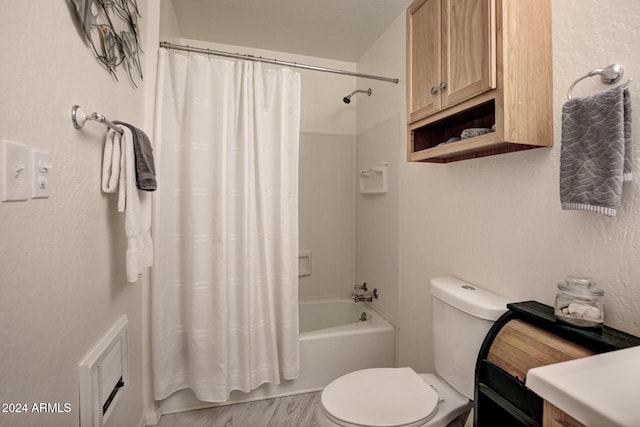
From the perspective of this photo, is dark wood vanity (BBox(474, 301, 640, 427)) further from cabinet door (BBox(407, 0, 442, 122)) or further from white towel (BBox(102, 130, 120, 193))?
white towel (BBox(102, 130, 120, 193))

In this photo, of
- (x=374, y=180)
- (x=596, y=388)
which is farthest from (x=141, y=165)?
(x=374, y=180)

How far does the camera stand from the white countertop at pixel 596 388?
0.44 meters

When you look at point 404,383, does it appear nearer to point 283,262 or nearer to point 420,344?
point 420,344

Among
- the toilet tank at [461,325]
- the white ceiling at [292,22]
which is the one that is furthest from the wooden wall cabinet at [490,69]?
the white ceiling at [292,22]

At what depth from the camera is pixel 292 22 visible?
214 cm

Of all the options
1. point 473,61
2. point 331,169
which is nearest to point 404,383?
point 473,61

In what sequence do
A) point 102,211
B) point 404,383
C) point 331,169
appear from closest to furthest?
point 102,211, point 404,383, point 331,169

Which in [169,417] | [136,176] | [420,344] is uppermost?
[136,176]

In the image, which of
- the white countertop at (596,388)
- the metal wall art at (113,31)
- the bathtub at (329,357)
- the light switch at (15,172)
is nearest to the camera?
the white countertop at (596,388)

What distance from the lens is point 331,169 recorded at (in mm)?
2785

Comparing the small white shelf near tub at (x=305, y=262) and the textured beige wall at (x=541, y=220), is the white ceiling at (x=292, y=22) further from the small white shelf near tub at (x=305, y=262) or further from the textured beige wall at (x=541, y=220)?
the small white shelf near tub at (x=305, y=262)

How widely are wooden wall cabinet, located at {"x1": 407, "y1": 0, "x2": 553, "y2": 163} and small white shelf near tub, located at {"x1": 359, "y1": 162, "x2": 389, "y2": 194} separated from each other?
84 cm

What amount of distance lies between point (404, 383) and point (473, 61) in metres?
1.31

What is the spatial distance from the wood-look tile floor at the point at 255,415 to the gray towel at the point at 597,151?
1702 mm
